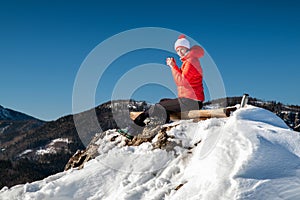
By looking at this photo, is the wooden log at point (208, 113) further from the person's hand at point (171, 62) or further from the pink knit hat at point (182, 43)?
the pink knit hat at point (182, 43)

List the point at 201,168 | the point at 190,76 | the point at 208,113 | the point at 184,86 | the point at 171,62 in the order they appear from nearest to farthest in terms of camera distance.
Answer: the point at 201,168 → the point at 208,113 → the point at 190,76 → the point at 184,86 → the point at 171,62

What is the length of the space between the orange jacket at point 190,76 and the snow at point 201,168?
182 centimetres

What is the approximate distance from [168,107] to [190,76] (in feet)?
4.62

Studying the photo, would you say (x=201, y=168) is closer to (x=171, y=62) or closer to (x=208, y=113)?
(x=208, y=113)

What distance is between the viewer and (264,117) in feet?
41.6

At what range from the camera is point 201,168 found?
10.0 meters

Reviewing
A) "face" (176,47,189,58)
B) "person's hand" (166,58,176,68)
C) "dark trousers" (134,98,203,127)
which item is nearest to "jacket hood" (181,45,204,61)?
"face" (176,47,189,58)

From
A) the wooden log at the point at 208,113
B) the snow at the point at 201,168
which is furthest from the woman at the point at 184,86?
the snow at the point at 201,168

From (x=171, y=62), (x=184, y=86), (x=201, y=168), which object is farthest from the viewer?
(x=171, y=62)

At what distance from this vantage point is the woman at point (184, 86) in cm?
1441

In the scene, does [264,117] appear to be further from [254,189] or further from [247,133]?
[254,189]

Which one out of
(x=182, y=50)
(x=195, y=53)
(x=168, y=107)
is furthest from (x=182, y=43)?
(x=168, y=107)

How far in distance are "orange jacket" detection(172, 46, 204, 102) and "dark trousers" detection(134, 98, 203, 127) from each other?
0.22m

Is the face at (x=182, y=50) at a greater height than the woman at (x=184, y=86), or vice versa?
the face at (x=182, y=50)
